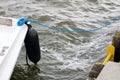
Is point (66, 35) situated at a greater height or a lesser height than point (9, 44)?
lesser

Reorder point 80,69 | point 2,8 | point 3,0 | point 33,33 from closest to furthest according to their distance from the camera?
point 33,33, point 80,69, point 2,8, point 3,0

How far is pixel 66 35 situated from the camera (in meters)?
7.42

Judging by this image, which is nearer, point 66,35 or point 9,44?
point 9,44

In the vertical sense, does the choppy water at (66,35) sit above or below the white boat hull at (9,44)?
below

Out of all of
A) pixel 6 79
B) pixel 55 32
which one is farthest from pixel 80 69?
pixel 6 79

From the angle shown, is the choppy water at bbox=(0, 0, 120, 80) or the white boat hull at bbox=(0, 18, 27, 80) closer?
the white boat hull at bbox=(0, 18, 27, 80)

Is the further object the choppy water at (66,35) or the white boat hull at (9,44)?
the choppy water at (66,35)

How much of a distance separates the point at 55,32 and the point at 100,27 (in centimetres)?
122

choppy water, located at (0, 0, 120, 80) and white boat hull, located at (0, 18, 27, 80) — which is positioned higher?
white boat hull, located at (0, 18, 27, 80)

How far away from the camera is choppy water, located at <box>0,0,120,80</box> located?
6020 millimetres

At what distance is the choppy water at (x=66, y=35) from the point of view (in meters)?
6.02

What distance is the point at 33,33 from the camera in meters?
5.48

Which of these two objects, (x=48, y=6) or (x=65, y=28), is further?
(x=48, y=6)

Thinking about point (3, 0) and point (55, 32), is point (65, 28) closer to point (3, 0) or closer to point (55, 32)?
point (55, 32)
